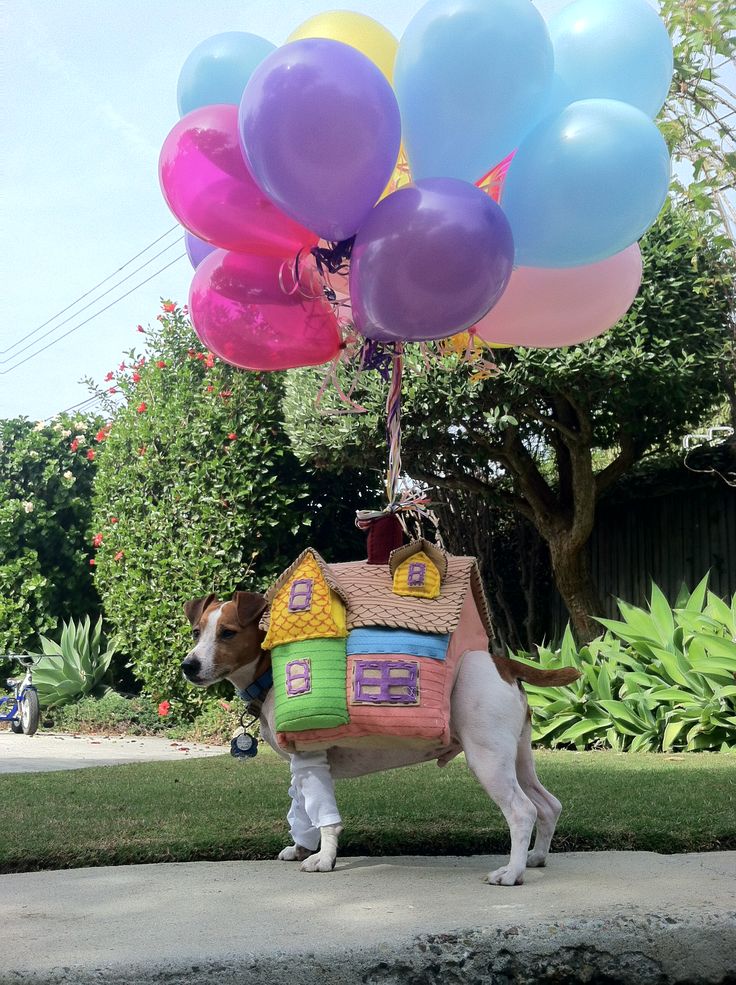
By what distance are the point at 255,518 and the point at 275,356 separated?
546cm

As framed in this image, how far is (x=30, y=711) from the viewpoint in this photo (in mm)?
9750

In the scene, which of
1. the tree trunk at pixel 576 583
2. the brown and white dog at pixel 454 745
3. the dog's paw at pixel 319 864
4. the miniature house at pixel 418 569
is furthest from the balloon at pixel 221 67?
the tree trunk at pixel 576 583

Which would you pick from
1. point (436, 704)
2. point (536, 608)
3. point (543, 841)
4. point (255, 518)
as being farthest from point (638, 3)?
point (536, 608)

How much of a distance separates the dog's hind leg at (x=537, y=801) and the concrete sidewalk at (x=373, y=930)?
0.22 m

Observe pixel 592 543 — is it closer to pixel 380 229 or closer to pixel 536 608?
pixel 536 608

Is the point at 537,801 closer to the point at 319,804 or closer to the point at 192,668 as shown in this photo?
the point at 319,804

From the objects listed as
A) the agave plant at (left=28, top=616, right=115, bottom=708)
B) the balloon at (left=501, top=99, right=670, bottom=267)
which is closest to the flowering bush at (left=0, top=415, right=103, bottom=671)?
the agave plant at (left=28, top=616, right=115, bottom=708)

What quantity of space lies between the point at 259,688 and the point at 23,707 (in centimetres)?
689

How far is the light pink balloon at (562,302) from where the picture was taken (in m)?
3.80

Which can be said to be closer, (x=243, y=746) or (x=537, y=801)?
(x=537, y=801)

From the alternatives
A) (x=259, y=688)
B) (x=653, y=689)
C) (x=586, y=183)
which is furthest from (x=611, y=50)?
(x=653, y=689)

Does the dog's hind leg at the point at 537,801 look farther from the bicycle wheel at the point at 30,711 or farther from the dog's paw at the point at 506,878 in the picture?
the bicycle wheel at the point at 30,711

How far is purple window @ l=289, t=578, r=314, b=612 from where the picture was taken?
350 centimetres

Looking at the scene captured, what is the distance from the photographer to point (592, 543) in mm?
10109
